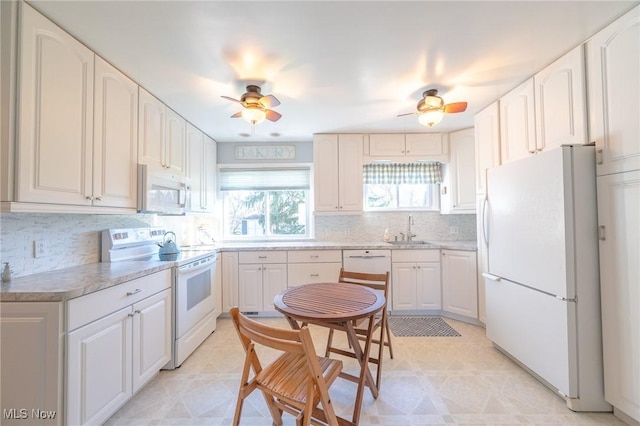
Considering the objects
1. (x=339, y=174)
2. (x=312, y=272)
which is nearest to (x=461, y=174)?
(x=339, y=174)

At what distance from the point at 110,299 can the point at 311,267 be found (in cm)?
199

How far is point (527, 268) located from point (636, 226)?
0.65 meters

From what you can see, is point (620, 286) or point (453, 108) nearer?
point (620, 286)

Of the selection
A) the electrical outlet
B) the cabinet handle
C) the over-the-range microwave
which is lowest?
the electrical outlet

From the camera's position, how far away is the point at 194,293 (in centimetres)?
241

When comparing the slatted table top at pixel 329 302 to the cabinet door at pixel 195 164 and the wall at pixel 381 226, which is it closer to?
the wall at pixel 381 226

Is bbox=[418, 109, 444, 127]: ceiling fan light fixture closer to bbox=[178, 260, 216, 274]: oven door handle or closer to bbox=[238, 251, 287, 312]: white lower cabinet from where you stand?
bbox=[238, 251, 287, 312]: white lower cabinet

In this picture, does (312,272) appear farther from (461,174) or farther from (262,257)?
(461,174)

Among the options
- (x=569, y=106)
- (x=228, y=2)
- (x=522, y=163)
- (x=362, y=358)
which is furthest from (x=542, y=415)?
(x=228, y=2)

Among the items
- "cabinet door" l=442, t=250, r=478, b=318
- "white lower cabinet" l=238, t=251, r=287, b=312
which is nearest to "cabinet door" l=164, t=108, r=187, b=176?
"white lower cabinet" l=238, t=251, r=287, b=312

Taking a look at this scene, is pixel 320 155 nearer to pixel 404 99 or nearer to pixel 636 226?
pixel 404 99

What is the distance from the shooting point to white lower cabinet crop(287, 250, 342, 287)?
10.2ft

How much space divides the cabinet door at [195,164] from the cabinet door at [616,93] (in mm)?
3505

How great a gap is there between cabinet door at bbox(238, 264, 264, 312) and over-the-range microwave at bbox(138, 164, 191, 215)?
1.00m
